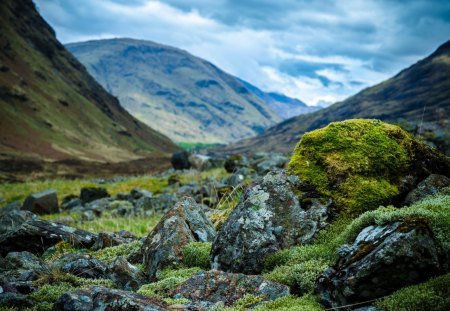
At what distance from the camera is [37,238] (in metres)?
13.2

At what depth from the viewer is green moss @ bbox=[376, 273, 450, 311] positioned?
500cm

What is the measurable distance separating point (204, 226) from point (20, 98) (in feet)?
561

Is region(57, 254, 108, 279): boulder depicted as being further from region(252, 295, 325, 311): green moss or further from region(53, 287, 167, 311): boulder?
region(252, 295, 325, 311): green moss

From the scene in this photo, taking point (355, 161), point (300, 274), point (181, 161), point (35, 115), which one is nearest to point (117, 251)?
point (300, 274)

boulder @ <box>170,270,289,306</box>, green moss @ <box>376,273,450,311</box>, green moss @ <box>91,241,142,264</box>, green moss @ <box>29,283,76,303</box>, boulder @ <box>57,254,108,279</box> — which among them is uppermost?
green moss @ <box>376,273,450,311</box>

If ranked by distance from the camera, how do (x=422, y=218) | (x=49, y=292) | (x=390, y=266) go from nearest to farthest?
(x=390, y=266)
(x=422, y=218)
(x=49, y=292)

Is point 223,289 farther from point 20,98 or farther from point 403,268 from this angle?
point 20,98

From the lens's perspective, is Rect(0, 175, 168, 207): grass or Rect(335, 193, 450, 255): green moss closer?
Rect(335, 193, 450, 255): green moss

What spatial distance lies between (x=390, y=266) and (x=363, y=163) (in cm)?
387

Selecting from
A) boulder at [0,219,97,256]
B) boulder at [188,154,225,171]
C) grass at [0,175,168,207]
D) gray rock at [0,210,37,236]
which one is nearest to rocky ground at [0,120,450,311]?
boulder at [0,219,97,256]

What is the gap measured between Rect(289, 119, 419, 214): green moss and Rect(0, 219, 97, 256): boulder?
7.85 m

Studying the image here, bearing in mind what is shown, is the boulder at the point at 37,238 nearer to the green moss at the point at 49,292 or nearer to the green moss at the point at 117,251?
the green moss at the point at 117,251

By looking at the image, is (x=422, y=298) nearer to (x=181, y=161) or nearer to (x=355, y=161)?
(x=355, y=161)

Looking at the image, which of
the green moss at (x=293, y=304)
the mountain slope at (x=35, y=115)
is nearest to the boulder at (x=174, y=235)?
the green moss at (x=293, y=304)
